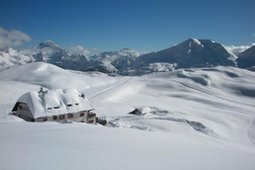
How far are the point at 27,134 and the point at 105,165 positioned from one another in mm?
7646

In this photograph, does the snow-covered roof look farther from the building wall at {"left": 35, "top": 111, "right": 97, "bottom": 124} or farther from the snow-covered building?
the building wall at {"left": 35, "top": 111, "right": 97, "bottom": 124}

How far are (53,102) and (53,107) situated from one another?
40.8 inches

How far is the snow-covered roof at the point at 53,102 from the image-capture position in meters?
47.7

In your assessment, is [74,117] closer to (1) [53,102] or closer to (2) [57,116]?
(2) [57,116]

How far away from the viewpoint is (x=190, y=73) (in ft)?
621

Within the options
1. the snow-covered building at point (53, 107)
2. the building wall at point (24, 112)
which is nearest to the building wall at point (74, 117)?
the snow-covered building at point (53, 107)

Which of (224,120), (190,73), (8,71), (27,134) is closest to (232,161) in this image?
(27,134)

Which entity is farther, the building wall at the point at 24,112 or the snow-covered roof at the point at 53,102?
the snow-covered roof at the point at 53,102

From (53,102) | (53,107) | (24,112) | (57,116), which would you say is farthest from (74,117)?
(24,112)

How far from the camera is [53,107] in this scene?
4888 centimetres

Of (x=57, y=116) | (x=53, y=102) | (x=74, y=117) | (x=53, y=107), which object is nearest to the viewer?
(x=53, y=107)

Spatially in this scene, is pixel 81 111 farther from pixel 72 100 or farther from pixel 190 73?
pixel 190 73

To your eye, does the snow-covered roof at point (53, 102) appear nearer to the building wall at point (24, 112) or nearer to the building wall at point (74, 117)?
the building wall at point (74, 117)

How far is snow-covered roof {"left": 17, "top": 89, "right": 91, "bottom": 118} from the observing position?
47656mm
